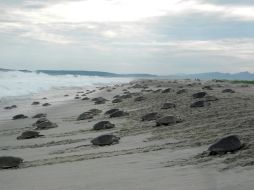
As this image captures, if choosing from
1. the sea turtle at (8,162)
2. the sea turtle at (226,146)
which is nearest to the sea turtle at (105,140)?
the sea turtle at (8,162)

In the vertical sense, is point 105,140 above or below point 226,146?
below

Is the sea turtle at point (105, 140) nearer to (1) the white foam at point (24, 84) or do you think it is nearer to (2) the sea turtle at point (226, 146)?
(2) the sea turtle at point (226, 146)

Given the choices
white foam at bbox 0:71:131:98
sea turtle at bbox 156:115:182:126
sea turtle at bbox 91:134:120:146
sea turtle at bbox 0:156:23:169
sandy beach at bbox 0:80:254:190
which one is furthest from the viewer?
white foam at bbox 0:71:131:98

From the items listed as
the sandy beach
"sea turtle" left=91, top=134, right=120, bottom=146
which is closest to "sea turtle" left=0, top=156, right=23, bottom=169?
the sandy beach

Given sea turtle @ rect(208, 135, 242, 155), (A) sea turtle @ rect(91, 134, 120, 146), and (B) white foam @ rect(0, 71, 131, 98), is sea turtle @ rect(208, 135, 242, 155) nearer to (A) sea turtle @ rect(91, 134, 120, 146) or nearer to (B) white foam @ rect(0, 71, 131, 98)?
(A) sea turtle @ rect(91, 134, 120, 146)

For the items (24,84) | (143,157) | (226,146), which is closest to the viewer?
(226,146)

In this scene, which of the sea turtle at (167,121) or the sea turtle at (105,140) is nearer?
the sea turtle at (105,140)

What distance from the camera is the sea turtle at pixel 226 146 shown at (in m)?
7.11

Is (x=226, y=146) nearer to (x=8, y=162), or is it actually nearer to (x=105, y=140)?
(x=105, y=140)

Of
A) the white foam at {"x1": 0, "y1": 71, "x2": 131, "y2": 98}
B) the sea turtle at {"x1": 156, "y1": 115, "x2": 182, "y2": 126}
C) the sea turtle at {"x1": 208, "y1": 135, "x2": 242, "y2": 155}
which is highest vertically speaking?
the sea turtle at {"x1": 208, "y1": 135, "x2": 242, "y2": 155}

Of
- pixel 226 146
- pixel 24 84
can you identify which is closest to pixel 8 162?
pixel 226 146

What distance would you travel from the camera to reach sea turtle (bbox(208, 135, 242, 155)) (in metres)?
7.11

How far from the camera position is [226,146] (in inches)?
281

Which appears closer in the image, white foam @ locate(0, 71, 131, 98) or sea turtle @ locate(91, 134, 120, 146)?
sea turtle @ locate(91, 134, 120, 146)
